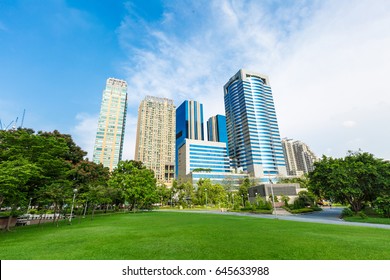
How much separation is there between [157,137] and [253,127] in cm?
6536

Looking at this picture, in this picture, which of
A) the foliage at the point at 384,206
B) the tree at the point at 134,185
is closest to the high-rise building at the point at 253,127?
the tree at the point at 134,185

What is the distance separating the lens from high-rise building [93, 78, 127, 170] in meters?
104

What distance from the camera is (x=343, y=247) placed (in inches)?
321

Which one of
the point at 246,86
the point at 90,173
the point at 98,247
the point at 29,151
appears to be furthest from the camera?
the point at 246,86

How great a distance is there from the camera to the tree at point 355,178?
2631cm

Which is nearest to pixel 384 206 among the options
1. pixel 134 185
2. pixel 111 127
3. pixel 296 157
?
pixel 134 185

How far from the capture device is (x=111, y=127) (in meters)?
110

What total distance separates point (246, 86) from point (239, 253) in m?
131

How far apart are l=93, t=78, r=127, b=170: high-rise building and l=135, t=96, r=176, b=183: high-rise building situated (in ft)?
56.2

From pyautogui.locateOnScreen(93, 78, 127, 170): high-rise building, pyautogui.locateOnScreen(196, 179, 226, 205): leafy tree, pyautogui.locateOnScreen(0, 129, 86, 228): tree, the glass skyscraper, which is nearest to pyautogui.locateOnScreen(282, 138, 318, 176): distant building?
the glass skyscraper

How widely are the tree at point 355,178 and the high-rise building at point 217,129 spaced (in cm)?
12606

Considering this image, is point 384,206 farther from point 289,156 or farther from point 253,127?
point 289,156

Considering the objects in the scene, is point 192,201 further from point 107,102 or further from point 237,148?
point 107,102

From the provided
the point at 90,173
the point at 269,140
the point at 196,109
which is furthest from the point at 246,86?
the point at 90,173
